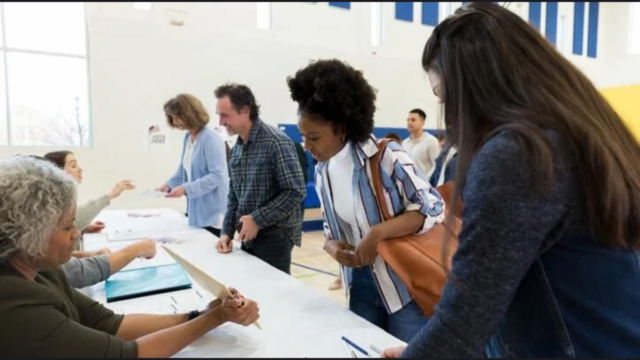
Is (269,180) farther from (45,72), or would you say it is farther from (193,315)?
(45,72)

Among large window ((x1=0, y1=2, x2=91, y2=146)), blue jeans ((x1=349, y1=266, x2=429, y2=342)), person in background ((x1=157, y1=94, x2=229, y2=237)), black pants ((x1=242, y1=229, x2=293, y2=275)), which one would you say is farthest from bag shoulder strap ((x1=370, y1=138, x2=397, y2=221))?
large window ((x1=0, y1=2, x2=91, y2=146))

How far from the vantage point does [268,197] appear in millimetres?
1802

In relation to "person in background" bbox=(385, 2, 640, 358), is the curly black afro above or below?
above

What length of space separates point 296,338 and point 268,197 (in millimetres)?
869

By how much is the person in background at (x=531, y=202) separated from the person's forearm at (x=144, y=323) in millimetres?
727

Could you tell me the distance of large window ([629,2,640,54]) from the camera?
54.4 inches

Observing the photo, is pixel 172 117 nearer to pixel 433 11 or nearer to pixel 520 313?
pixel 520 313

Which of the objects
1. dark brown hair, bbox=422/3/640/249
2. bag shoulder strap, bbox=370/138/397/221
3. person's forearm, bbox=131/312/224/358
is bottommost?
person's forearm, bbox=131/312/224/358

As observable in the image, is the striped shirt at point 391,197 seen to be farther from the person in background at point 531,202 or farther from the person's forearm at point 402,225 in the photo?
the person in background at point 531,202

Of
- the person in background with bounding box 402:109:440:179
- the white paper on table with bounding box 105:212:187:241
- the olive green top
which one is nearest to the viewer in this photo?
the olive green top

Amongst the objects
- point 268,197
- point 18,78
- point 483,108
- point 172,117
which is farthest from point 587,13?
point 18,78

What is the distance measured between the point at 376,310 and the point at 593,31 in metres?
1.57

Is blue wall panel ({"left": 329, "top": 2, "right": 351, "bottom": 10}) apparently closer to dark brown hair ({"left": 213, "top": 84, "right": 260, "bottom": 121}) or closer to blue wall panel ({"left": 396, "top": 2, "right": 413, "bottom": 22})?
blue wall panel ({"left": 396, "top": 2, "right": 413, "bottom": 22})

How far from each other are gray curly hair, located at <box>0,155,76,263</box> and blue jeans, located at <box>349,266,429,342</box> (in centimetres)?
85
